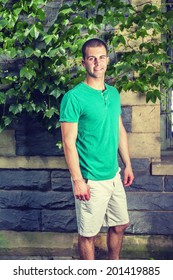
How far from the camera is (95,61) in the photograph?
396 centimetres

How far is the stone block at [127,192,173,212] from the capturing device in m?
5.12

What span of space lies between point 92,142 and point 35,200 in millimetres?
1485

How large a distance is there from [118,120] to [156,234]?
1.57 meters

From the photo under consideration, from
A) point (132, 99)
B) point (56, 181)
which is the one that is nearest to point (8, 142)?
point (56, 181)

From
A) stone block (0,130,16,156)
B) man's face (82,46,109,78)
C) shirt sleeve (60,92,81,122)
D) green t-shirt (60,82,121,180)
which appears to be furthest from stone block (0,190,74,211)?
man's face (82,46,109,78)

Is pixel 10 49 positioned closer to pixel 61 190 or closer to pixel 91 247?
pixel 61 190

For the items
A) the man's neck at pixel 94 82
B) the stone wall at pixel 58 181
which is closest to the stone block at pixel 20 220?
the stone wall at pixel 58 181

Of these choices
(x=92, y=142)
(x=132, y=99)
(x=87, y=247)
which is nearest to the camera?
(x=92, y=142)

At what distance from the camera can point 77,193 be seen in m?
3.90

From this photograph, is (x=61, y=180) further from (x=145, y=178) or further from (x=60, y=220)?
(x=145, y=178)

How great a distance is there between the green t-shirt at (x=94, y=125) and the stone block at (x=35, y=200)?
120 centimetres

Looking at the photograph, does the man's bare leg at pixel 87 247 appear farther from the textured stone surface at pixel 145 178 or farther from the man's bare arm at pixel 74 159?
the textured stone surface at pixel 145 178

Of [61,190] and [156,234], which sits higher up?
[61,190]
